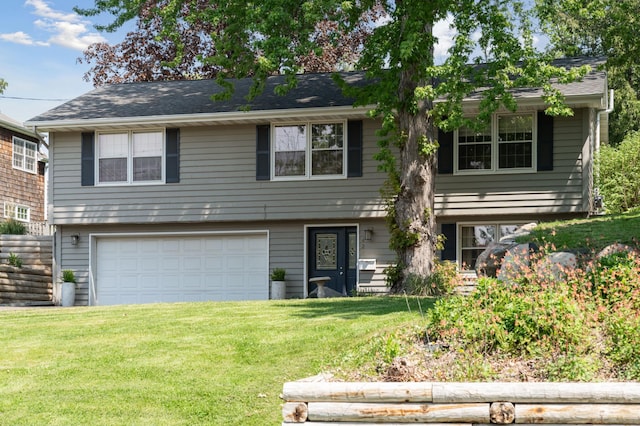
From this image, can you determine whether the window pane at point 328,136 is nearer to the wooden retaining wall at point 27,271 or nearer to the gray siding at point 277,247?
the gray siding at point 277,247

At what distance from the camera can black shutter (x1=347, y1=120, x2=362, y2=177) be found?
17.4 meters

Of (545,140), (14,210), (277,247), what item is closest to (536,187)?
(545,140)

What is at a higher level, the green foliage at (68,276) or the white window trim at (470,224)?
the white window trim at (470,224)

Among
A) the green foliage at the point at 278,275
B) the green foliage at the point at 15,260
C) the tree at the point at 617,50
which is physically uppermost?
the tree at the point at 617,50

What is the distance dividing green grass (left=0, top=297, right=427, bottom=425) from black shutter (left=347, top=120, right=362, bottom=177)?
19.9 feet

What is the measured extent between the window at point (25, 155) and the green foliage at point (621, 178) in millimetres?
20460

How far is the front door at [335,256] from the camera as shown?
58.2ft

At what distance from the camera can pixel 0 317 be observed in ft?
43.2

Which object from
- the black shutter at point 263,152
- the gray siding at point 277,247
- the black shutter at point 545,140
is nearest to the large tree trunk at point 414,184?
the gray siding at point 277,247

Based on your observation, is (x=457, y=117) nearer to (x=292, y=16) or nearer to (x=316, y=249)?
(x=292, y=16)

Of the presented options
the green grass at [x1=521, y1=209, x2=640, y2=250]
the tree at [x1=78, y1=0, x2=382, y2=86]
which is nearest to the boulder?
the green grass at [x1=521, y1=209, x2=640, y2=250]

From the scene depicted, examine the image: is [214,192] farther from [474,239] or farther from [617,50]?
[617,50]

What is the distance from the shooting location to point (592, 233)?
1218 cm

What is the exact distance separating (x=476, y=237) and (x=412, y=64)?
4394 millimetres
